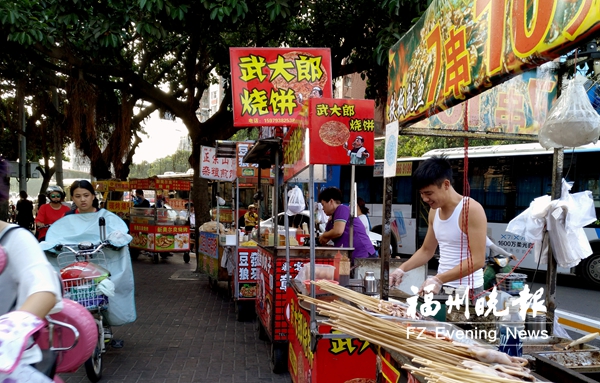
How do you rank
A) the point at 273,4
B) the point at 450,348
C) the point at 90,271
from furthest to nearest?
the point at 273,4 → the point at 90,271 → the point at 450,348

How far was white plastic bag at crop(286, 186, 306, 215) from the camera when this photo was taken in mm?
8844

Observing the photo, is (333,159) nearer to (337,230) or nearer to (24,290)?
(24,290)

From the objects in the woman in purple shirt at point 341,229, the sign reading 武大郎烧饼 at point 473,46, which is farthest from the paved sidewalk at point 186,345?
the sign reading 武大郎烧饼 at point 473,46

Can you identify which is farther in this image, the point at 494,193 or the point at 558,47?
the point at 494,193

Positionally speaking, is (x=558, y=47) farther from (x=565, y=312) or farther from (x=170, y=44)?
(x=170, y=44)

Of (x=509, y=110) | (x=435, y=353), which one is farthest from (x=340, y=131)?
(x=435, y=353)

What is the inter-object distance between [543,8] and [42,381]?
2310 mm

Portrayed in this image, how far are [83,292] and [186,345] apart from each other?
5.95 feet

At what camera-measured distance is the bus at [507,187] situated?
397 inches

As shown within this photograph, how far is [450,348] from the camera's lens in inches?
79.1

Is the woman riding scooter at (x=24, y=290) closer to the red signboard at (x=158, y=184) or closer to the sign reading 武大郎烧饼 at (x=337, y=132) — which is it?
the sign reading 武大郎烧饼 at (x=337, y=132)

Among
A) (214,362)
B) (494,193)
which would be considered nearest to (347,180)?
(494,193)

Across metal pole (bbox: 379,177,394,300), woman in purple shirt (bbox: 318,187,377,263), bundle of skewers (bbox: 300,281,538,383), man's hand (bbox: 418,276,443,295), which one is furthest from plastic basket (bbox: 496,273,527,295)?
bundle of skewers (bbox: 300,281,538,383)

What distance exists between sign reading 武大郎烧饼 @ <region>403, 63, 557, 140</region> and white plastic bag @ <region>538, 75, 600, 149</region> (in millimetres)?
859
